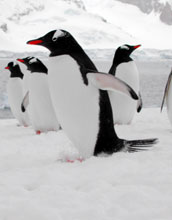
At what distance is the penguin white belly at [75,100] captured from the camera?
2.02 m

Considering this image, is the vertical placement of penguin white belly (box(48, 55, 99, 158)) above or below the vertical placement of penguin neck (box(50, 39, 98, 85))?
below

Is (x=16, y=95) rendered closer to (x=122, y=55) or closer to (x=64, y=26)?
(x=122, y=55)

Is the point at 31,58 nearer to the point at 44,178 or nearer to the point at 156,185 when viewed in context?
the point at 44,178

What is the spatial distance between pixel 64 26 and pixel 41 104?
59551 millimetres

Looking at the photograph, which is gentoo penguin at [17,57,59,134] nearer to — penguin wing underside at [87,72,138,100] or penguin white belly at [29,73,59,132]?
penguin white belly at [29,73,59,132]

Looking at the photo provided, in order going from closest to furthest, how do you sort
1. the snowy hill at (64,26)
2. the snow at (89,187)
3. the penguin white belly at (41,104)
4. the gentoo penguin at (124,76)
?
the snow at (89,187) → the penguin white belly at (41,104) → the gentoo penguin at (124,76) → the snowy hill at (64,26)

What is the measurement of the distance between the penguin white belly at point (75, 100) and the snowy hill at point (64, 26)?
5256 centimetres

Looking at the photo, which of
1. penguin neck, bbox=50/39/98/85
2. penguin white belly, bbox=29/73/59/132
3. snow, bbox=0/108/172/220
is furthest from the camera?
penguin white belly, bbox=29/73/59/132

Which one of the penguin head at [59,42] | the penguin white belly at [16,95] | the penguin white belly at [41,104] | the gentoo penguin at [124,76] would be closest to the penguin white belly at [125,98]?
the gentoo penguin at [124,76]

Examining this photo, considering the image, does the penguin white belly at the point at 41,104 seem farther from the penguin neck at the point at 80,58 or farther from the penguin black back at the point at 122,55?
the penguin neck at the point at 80,58

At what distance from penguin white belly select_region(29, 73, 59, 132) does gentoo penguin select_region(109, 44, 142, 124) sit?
76cm

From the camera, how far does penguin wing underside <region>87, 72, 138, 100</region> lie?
183 centimetres

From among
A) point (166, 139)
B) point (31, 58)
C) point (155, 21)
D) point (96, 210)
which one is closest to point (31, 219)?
point (96, 210)

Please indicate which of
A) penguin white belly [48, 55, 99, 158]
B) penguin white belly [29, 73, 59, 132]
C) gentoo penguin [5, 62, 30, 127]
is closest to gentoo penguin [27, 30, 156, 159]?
penguin white belly [48, 55, 99, 158]
